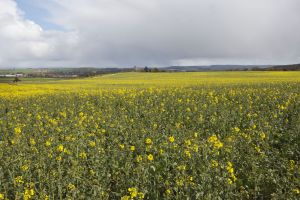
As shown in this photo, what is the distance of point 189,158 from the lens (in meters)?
6.23

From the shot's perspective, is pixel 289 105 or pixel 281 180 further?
pixel 289 105

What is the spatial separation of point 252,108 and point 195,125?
3.57 m

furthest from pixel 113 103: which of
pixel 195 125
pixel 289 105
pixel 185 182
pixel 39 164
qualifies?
pixel 185 182

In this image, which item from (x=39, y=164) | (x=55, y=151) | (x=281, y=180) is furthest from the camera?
(x=55, y=151)

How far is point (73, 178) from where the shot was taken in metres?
5.47

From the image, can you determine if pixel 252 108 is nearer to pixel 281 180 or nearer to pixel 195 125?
pixel 195 125

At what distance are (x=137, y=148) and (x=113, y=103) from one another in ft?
29.6

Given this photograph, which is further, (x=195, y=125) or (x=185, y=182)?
(x=195, y=125)

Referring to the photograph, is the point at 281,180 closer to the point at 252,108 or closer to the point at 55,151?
the point at 55,151

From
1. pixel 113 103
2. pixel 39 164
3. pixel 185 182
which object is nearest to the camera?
pixel 185 182

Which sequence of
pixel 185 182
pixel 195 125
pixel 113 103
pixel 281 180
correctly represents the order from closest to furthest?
pixel 185 182 → pixel 281 180 → pixel 195 125 → pixel 113 103

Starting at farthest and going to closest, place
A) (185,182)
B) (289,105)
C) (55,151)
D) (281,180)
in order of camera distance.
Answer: (289,105) < (55,151) < (281,180) < (185,182)

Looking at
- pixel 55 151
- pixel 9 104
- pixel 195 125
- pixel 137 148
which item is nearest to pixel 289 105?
pixel 195 125

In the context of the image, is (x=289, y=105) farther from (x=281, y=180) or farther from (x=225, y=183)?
(x=225, y=183)
